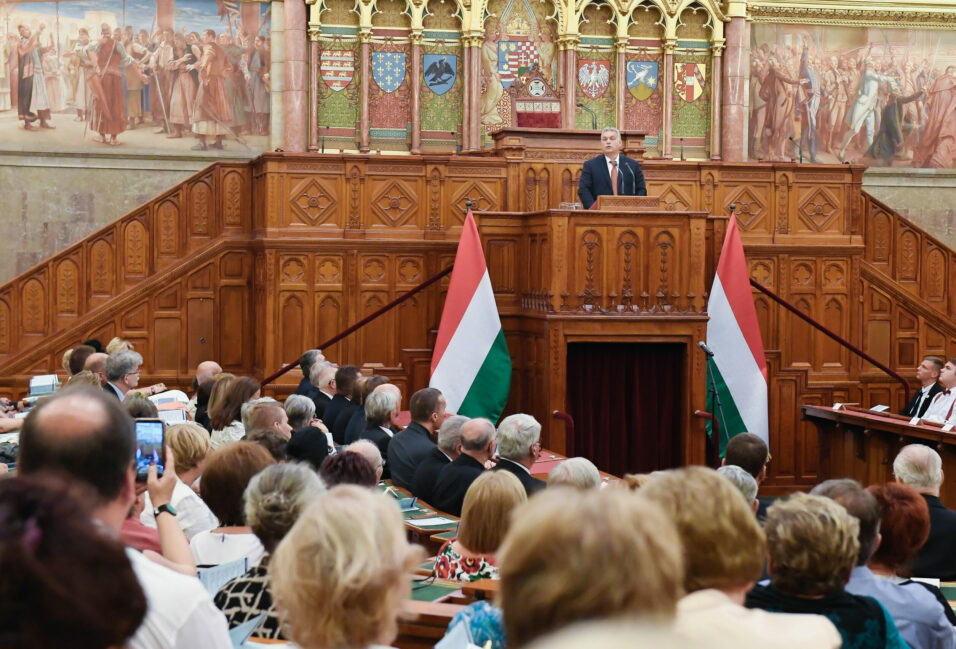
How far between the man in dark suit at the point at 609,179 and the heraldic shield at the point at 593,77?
5449 millimetres

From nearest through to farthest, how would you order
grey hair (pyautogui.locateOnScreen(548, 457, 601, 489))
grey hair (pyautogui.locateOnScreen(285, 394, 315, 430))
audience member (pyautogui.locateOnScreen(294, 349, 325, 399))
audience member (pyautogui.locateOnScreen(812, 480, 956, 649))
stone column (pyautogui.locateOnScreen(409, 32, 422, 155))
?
audience member (pyautogui.locateOnScreen(812, 480, 956, 649))
grey hair (pyautogui.locateOnScreen(548, 457, 601, 489))
grey hair (pyautogui.locateOnScreen(285, 394, 315, 430))
audience member (pyautogui.locateOnScreen(294, 349, 325, 399))
stone column (pyautogui.locateOnScreen(409, 32, 422, 155))

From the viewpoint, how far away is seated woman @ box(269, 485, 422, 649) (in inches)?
99.8

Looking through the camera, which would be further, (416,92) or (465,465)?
(416,92)

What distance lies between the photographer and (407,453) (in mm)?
7945

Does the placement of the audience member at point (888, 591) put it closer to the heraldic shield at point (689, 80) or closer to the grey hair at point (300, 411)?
the grey hair at point (300, 411)

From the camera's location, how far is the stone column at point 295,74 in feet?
52.5

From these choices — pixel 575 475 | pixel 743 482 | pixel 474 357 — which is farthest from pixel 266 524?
pixel 474 357

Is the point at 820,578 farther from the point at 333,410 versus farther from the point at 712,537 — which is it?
the point at 333,410

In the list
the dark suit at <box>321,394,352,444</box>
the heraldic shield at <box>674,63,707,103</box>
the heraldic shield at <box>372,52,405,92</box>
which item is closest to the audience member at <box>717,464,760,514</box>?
the dark suit at <box>321,394,352,444</box>

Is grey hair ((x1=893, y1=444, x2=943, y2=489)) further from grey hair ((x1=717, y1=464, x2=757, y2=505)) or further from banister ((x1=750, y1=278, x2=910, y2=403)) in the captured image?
banister ((x1=750, y1=278, x2=910, y2=403))

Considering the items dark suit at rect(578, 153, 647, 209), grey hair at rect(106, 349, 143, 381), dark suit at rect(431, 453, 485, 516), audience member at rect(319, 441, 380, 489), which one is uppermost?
dark suit at rect(578, 153, 647, 209)

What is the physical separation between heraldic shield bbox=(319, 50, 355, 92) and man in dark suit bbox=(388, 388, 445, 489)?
9099 millimetres

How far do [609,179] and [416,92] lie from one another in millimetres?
5609

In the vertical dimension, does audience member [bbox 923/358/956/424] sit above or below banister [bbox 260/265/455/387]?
below
